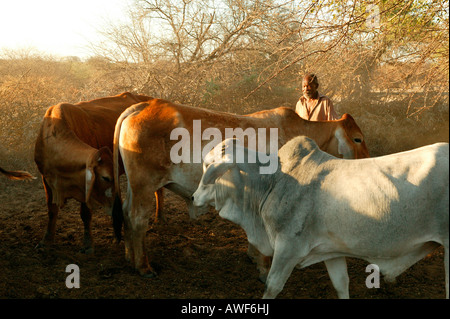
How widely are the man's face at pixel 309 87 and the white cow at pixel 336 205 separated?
6.83 ft

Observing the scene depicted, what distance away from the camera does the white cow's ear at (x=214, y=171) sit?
2.81 meters

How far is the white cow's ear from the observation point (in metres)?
2.81

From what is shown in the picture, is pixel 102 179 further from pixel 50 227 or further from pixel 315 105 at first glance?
pixel 315 105

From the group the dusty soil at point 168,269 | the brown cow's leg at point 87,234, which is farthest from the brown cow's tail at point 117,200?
the brown cow's leg at point 87,234

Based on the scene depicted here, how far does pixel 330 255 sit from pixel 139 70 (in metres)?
7.80

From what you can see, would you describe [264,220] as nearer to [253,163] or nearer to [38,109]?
[253,163]

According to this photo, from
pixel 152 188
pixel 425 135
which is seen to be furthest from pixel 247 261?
pixel 425 135

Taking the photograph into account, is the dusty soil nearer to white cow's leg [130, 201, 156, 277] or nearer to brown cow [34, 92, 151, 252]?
white cow's leg [130, 201, 156, 277]

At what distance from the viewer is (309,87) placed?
4949 mm

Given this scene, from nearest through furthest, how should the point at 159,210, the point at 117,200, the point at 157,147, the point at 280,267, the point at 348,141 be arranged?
the point at 280,267 → the point at 157,147 → the point at 117,200 → the point at 348,141 → the point at 159,210

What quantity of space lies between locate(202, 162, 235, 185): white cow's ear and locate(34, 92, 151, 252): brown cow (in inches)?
69.8

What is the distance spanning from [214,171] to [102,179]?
1.91 metres

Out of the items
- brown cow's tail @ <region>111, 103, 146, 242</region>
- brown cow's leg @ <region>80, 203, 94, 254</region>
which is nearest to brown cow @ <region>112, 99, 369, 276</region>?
brown cow's tail @ <region>111, 103, 146, 242</region>

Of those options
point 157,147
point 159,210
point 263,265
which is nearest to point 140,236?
point 157,147
